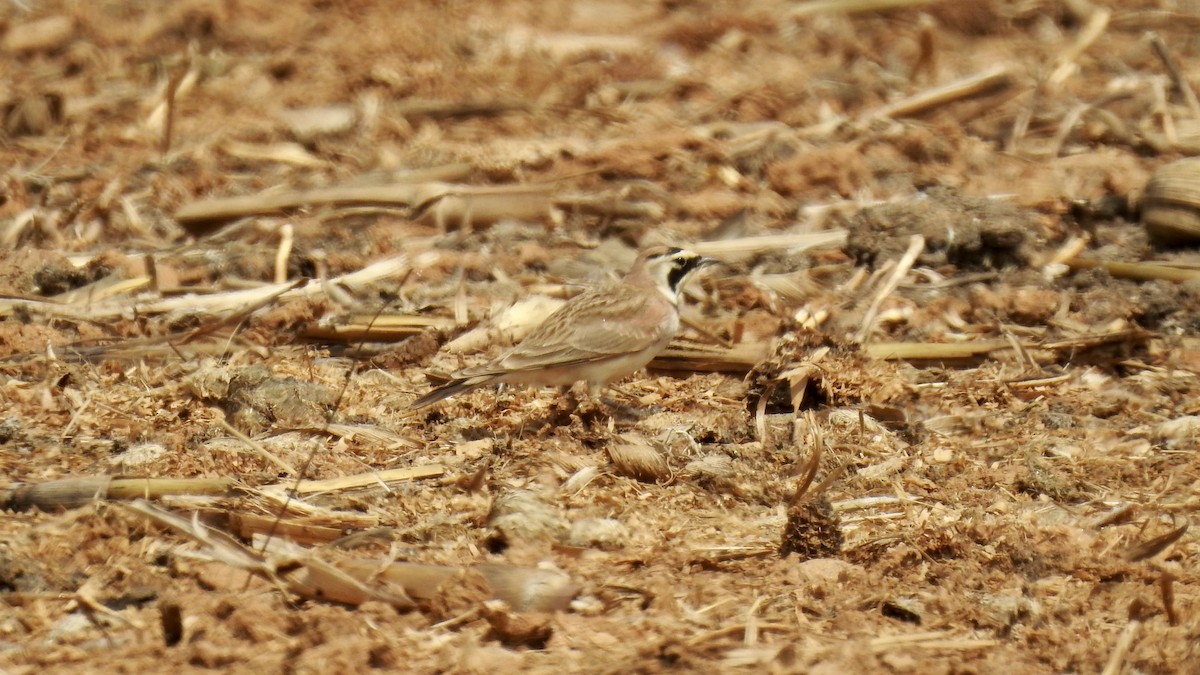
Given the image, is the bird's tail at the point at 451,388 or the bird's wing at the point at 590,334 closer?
the bird's tail at the point at 451,388

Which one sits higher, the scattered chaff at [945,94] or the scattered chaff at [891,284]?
the scattered chaff at [945,94]

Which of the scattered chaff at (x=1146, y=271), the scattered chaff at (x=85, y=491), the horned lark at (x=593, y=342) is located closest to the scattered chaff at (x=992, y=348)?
the scattered chaff at (x=1146, y=271)

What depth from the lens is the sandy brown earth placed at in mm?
4766

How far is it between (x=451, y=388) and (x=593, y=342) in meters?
0.74

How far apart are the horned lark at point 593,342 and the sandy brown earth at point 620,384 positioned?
227 millimetres

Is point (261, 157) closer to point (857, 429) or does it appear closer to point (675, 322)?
point (675, 322)

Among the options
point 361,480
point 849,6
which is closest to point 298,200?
point 361,480

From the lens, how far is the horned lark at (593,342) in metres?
6.41

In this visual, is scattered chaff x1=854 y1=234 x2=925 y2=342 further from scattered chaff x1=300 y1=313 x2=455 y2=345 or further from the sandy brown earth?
scattered chaff x1=300 y1=313 x2=455 y2=345

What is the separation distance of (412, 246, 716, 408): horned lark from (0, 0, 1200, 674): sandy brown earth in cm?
23

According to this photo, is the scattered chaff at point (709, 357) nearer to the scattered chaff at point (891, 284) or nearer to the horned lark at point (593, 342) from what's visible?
the horned lark at point (593, 342)

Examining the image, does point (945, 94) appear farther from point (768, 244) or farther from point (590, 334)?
point (590, 334)

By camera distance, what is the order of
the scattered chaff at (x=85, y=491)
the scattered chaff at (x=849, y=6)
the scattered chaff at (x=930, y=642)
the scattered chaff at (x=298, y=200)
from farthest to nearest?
1. the scattered chaff at (x=849, y=6)
2. the scattered chaff at (x=298, y=200)
3. the scattered chaff at (x=85, y=491)
4. the scattered chaff at (x=930, y=642)

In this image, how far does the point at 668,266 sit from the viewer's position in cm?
732
